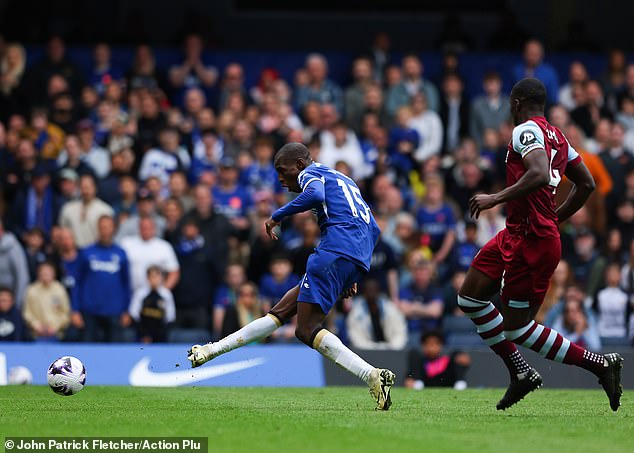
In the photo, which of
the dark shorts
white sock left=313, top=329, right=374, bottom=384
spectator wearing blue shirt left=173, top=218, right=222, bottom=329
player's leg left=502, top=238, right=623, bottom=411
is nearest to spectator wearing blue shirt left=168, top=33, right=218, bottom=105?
spectator wearing blue shirt left=173, top=218, right=222, bottom=329

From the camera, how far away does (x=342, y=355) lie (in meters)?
10.1

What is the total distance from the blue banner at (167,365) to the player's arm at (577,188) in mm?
5734

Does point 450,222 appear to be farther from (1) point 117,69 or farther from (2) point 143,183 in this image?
(1) point 117,69

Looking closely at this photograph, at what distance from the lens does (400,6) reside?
2462 cm

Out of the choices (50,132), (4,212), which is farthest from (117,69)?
(4,212)

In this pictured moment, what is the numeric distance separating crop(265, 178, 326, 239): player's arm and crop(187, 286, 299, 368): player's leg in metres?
0.88

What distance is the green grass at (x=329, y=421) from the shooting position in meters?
8.03

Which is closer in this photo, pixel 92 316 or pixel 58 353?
pixel 58 353

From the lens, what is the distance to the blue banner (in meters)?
14.9

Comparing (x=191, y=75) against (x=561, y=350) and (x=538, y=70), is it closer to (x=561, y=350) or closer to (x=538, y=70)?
(x=538, y=70)

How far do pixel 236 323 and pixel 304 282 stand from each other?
6.44 m

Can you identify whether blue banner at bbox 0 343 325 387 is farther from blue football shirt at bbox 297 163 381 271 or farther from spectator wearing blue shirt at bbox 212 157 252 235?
blue football shirt at bbox 297 163 381 271

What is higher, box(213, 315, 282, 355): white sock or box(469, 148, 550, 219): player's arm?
box(469, 148, 550, 219): player's arm

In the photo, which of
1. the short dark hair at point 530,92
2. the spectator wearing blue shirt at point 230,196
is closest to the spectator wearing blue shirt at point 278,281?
the spectator wearing blue shirt at point 230,196
